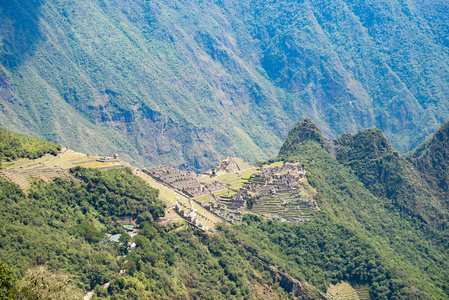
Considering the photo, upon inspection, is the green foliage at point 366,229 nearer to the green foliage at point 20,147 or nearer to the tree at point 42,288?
the green foliage at point 20,147

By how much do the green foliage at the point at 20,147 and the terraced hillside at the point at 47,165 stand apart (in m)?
0.84

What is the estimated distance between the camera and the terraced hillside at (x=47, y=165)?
75.3 meters

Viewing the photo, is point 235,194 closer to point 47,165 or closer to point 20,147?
point 47,165

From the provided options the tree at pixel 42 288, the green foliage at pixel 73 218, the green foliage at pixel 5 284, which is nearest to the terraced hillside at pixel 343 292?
the green foliage at pixel 73 218

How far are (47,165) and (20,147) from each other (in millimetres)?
5356

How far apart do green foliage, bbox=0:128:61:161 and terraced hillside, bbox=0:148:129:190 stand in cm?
84

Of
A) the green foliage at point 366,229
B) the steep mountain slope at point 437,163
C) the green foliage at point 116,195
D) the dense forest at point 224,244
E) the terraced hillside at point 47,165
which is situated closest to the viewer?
the dense forest at point 224,244

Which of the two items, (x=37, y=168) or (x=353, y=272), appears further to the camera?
(x=353, y=272)

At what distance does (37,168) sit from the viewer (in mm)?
80375

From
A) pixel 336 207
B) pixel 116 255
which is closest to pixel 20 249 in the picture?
pixel 116 255

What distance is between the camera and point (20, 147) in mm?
84875

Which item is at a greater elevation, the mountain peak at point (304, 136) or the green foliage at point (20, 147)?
the green foliage at point (20, 147)

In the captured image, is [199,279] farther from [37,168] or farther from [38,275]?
[38,275]

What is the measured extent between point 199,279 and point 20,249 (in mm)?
25126
